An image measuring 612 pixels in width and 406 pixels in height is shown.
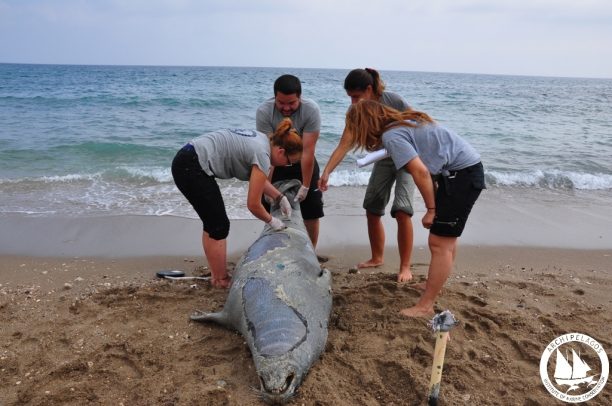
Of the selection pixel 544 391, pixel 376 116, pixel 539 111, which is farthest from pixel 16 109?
pixel 539 111

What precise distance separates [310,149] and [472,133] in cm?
1328

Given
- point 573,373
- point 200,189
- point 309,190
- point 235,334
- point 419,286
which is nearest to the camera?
point 573,373

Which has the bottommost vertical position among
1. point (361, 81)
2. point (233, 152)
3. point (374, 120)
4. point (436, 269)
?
point (436, 269)

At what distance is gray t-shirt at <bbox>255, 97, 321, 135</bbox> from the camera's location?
188 inches

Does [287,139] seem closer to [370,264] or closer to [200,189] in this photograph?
[200,189]

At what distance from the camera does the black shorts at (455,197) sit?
363cm

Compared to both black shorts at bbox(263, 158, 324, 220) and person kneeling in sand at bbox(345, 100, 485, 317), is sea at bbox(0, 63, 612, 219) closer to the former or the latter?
black shorts at bbox(263, 158, 324, 220)

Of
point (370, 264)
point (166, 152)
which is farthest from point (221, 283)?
point (166, 152)

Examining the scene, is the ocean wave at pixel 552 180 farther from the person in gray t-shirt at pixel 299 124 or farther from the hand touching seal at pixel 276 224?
the hand touching seal at pixel 276 224

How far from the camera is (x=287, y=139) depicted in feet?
13.7

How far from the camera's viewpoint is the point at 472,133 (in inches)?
657

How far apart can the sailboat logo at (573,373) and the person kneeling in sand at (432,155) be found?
108 centimetres

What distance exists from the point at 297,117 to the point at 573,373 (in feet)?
10.4

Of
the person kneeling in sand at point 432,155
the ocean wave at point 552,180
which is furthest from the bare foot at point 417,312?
the ocean wave at point 552,180
